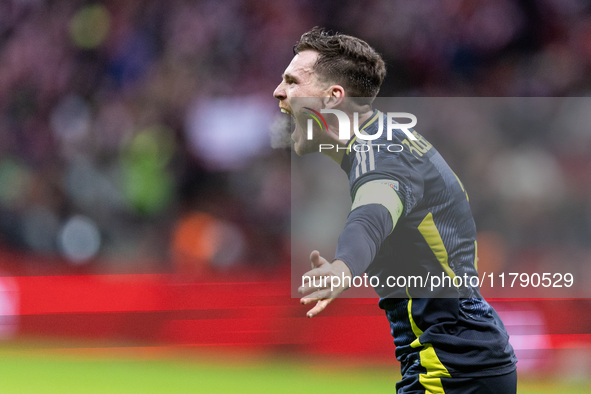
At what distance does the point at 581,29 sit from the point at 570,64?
1.43 feet

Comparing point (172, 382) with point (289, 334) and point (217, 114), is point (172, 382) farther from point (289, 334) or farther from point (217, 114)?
point (217, 114)

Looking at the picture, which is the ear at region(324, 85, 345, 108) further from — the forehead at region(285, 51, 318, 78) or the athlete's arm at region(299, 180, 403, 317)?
the athlete's arm at region(299, 180, 403, 317)

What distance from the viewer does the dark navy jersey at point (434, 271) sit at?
228 cm

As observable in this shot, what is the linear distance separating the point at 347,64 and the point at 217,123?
4.92 metres

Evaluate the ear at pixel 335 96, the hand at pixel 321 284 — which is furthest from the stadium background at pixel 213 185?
the hand at pixel 321 284

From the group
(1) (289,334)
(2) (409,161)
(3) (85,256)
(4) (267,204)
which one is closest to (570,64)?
(4) (267,204)

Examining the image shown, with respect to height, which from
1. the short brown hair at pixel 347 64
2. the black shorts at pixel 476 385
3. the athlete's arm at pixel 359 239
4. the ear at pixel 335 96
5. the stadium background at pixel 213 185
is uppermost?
the stadium background at pixel 213 185

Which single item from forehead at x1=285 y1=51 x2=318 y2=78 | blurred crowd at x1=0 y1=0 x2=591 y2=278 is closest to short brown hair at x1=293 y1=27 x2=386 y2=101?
forehead at x1=285 y1=51 x2=318 y2=78

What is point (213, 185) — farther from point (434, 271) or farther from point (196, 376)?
point (434, 271)

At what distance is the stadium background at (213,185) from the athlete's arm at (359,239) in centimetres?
303

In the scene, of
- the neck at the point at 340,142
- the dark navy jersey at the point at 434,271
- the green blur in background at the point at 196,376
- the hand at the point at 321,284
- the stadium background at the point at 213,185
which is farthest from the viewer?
the stadium background at the point at 213,185

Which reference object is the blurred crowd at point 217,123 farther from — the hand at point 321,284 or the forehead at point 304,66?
the hand at point 321,284

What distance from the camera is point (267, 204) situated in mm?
6793

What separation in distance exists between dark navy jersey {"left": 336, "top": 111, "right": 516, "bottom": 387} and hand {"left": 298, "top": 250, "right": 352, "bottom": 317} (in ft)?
2.03
